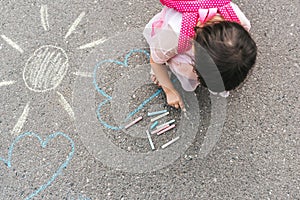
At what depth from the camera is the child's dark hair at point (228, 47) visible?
889mm

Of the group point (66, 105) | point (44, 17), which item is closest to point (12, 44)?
point (44, 17)

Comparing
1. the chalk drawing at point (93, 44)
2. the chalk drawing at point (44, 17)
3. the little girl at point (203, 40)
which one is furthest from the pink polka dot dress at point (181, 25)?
the chalk drawing at point (44, 17)

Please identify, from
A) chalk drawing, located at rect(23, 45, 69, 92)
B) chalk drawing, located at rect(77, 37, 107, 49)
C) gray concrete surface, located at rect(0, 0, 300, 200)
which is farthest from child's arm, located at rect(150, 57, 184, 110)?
chalk drawing, located at rect(23, 45, 69, 92)

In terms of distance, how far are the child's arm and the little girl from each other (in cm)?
7

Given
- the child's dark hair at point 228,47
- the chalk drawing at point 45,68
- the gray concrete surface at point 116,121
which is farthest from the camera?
the chalk drawing at point 45,68

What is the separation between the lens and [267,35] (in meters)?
1.45

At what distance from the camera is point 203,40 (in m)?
0.92

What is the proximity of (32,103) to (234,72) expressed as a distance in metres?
→ 0.88

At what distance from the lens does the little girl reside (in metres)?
0.90

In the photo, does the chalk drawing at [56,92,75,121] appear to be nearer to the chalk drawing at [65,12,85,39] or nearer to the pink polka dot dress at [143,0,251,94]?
the chalk drawing at [65,12,85,39]

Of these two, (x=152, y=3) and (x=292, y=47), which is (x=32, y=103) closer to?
(x=152, y=3)

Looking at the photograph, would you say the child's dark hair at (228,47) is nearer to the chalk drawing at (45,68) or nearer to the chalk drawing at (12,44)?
the chalk drawing at (45,68)

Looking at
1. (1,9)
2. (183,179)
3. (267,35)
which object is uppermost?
(1,9)

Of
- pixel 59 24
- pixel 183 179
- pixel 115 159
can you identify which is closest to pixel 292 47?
pixel 183 179
